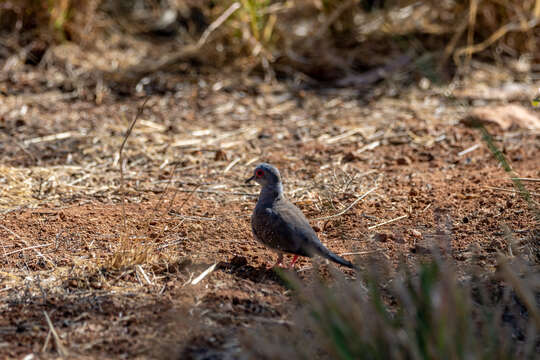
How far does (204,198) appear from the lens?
468 cm

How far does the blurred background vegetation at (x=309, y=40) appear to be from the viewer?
304 inches

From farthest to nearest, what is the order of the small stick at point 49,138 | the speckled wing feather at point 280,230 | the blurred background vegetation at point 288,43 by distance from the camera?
the blurred background vegetation at point 288,43
the small stick at point 49,138
the speckled wing feather at point 280,230

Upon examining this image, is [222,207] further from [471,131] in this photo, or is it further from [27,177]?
[471,131]

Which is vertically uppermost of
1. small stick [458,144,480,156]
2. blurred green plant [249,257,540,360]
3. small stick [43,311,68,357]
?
blurred green plant [249,257,540,360]

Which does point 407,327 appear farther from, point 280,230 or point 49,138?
point 49,138

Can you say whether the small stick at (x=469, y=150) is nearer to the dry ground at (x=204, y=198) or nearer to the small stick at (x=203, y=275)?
the dry ground at (x=204, y=198)

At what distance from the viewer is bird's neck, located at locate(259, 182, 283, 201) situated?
373 centimetres

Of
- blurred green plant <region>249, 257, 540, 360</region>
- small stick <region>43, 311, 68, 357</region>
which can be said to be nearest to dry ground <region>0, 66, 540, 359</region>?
small stick <region>43, 311, 68, 357</region>

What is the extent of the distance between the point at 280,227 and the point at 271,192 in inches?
15.4

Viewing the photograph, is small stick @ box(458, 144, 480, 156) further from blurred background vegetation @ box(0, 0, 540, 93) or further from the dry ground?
blurred background vegetation @ box(0, 0, 540, 93)

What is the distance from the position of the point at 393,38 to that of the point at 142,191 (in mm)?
4817

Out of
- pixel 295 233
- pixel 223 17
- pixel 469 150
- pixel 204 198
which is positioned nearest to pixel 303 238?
pixel 295 233

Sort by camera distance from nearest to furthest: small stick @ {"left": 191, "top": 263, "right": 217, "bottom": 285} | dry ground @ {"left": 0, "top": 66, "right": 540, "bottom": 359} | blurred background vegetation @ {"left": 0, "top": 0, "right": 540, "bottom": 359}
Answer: dry ground @ {"left": 0, "top": 66, "right": 540, "bottom": 359}, small stick @ {"left": 191, "top": 263, "right": 217, "bottom": 285}, blurred background vegetation @ {"left": 0, "top": 0, "right": 540, "bottom": 359}

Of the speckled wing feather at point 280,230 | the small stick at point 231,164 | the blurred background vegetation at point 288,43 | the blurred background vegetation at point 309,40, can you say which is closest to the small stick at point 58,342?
the speckled wing feather at point 280,230
